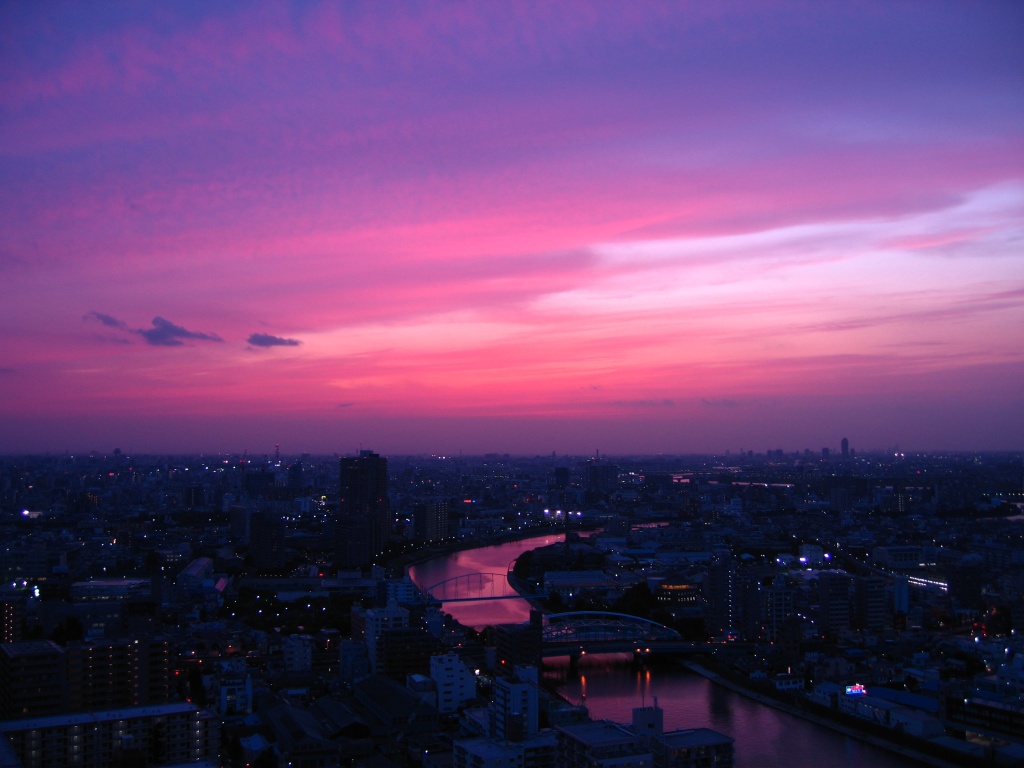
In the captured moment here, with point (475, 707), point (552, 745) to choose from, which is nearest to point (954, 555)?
point (475, 707)

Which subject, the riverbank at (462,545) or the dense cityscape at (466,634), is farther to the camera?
the riverbank at (462,545)

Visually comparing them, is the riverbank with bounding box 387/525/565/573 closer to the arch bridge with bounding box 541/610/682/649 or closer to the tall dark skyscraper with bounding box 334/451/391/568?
the tall dark skyscraper with bounding box 334/451/391/568

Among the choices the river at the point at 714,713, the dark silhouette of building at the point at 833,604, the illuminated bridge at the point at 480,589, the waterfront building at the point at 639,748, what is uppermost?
the waterfront building at the point at 639,748

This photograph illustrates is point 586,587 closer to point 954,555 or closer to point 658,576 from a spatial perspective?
point 658,576

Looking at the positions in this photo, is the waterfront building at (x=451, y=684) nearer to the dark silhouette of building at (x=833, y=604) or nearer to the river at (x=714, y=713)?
the river at (x=714, y=713)

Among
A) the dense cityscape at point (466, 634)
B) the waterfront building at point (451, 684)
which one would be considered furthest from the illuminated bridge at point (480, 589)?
the waterfront building at point (451, 684)

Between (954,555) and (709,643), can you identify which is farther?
(954,555)
